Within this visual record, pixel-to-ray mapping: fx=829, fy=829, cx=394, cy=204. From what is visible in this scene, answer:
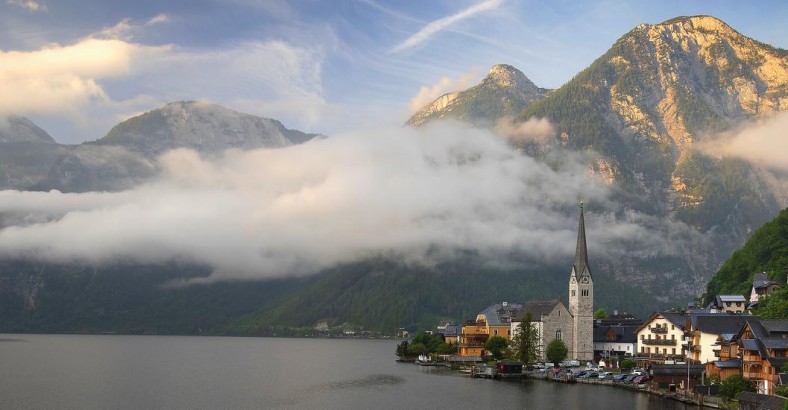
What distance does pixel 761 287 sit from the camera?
164875mm

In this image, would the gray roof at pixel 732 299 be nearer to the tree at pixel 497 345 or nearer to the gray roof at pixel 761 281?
the gray roof at pixel 761 281

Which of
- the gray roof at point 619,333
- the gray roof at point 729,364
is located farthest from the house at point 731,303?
the gray roof at point 729,364

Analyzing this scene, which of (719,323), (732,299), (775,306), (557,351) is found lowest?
(557,351)

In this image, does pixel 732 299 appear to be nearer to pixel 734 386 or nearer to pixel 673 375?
pixel 673 375

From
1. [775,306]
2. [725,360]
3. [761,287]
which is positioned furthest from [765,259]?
[725,360]

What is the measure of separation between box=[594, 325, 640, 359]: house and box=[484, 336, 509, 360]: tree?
2029 cm

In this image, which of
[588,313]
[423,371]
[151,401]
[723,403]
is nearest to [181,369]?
[423,371]

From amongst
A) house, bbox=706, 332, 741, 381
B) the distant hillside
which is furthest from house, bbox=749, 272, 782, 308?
house, bbox=706, 332, 741, 381

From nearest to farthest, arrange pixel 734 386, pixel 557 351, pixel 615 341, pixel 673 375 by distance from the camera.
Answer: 1. pixel 734 386
2. pixel 673 375
3. pixel 557 351
4. pixel 615 341

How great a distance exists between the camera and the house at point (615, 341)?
6969 inches

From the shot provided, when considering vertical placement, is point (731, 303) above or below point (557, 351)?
above

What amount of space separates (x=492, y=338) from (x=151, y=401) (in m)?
89.0

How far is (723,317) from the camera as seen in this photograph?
451 feet

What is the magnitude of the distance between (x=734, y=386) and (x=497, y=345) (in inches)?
3303
